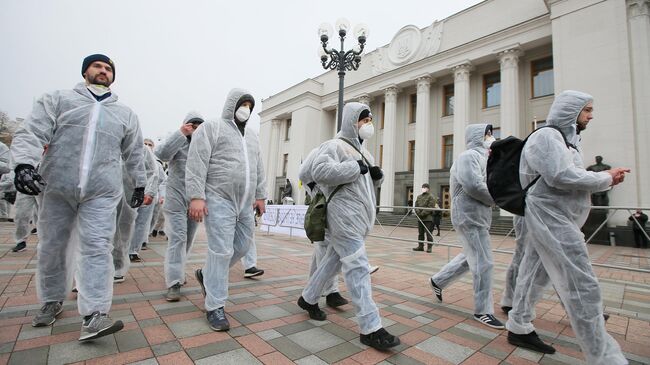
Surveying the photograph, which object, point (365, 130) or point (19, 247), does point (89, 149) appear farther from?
point (19, 247)

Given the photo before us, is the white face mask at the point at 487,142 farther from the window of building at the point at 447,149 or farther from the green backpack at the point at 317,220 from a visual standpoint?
the window of building at the point at 447,149

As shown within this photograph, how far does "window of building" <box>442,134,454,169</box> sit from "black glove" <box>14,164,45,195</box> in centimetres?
2324

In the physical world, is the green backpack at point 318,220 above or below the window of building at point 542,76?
below

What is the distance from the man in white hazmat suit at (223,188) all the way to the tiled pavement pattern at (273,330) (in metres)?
0.35

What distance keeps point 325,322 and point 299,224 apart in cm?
692

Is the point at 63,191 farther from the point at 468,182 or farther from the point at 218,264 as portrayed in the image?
the point at 468,182

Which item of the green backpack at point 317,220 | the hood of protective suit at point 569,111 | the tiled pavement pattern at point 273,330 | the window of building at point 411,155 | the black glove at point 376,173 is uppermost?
the window of building at point 411,155

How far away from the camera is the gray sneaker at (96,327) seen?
6.86 feet

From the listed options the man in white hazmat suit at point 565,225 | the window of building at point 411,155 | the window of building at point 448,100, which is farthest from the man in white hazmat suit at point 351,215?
the window of building at point 411,155

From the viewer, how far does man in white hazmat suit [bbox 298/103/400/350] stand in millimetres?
2355

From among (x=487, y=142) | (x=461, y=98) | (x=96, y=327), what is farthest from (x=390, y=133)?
(x=96, y=327)

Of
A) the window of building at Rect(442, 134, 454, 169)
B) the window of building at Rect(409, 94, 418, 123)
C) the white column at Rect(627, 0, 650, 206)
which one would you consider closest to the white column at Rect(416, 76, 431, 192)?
the window of building at Rect(442, 134, 454, 169)

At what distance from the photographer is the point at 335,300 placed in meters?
3.28

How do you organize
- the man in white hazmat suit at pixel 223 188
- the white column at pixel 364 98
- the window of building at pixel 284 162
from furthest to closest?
1. the window of building at pixel 284 162
2. the white column at pixel 364 98
3. the man in white hazmat suit at pixel 223 188
